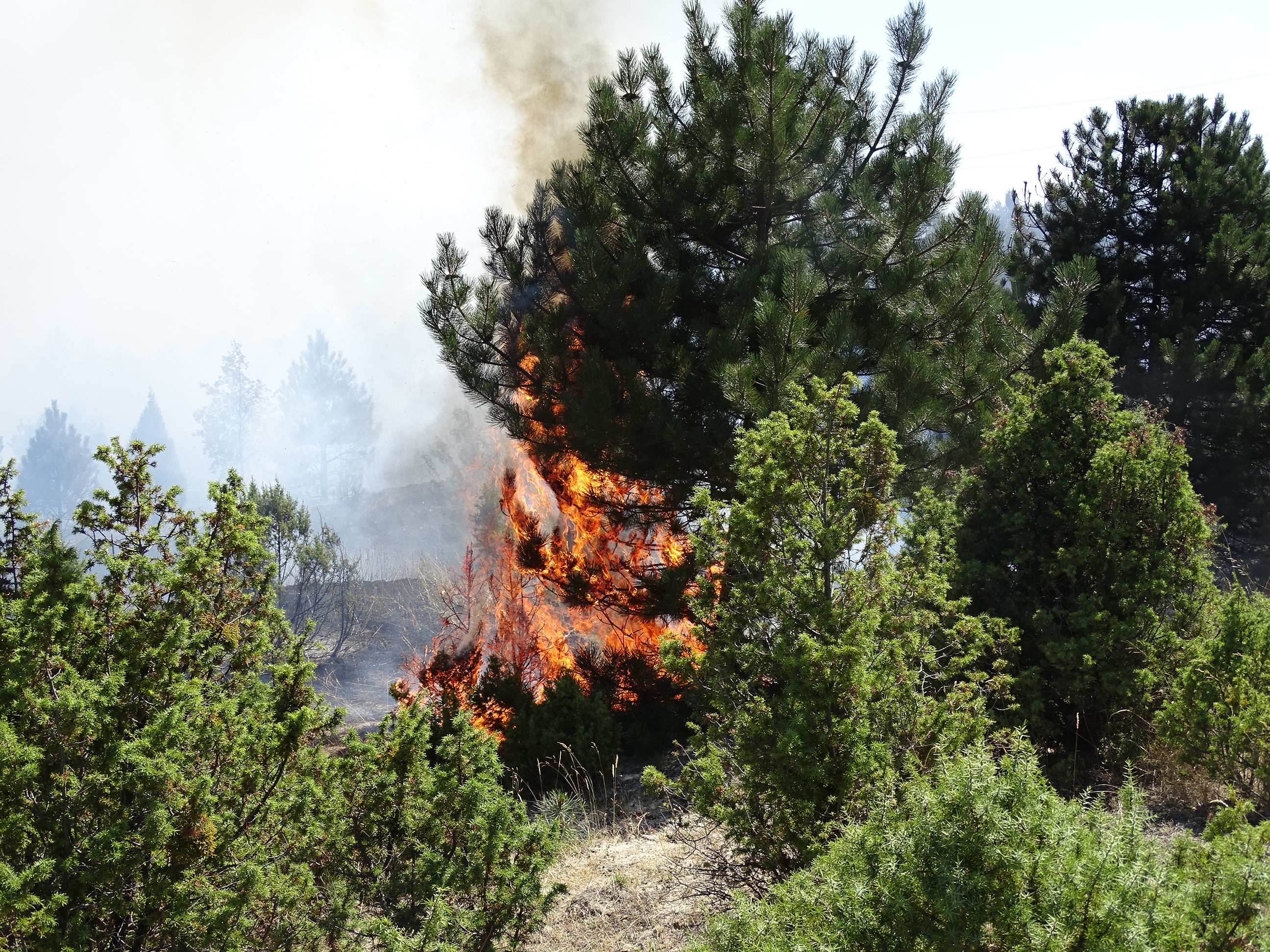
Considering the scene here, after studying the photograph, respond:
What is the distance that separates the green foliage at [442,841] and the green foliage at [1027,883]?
1.47 m

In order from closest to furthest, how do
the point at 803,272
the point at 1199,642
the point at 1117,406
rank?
the point at 1199,642 < the point at 1117,406 < the point at 803,272

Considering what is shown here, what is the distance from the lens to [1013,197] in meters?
15.3

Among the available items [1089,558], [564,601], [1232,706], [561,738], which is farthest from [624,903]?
[564,601]

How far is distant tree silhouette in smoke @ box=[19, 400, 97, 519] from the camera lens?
4431 cm

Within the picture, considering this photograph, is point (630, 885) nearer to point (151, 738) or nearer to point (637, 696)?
point (151, 738)

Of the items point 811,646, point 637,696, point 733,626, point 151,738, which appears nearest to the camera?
point 151,738

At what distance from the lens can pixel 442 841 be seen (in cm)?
372

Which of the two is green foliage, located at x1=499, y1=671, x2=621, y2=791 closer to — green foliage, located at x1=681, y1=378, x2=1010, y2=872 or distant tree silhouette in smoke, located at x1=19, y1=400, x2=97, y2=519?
green foliage, located at x1=681, y1=378, x2=1010, y2=872

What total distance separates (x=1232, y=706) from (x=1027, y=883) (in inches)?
125

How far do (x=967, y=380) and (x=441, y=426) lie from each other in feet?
70.3

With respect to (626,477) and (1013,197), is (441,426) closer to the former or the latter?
(1013,197)

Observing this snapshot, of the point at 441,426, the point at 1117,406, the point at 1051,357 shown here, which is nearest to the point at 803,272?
the point at 1051,357

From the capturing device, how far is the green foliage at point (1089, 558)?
5199mm

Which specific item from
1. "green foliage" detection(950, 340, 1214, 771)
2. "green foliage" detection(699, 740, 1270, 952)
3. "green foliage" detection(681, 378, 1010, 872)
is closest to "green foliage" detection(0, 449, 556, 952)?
"green foliage" detection(681, 378, 1010, 872)
